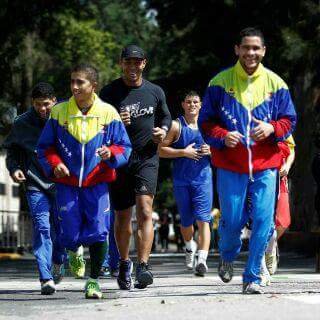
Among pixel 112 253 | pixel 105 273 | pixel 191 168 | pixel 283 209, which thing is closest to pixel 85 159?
pixel 112 253

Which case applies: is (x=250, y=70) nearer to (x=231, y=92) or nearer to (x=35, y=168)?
(x=231, y=92)

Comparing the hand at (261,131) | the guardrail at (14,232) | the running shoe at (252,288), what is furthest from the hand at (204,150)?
the guardrail at (14,232)

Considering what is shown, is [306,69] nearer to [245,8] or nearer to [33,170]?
[245,8]

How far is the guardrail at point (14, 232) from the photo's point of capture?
3050 centimetres

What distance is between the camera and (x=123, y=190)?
35.6 feet

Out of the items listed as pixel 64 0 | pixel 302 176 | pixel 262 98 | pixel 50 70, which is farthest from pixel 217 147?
pixel 50 70

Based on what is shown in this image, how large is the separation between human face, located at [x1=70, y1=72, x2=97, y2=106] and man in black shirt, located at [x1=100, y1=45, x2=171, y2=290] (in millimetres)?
1028

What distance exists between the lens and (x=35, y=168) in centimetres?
1102

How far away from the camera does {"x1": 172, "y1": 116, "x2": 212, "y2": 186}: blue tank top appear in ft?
45.3

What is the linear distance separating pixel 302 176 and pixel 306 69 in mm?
6704

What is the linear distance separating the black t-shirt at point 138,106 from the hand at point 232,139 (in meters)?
1.72

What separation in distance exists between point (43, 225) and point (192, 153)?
337cm

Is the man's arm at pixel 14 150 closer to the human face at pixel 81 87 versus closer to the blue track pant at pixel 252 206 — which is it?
the human face at pixel 81 87

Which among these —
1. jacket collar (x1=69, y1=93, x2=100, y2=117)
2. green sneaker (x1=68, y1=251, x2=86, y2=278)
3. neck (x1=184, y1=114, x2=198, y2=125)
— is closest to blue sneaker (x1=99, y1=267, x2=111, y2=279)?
green sneaker (x1=68, y1=251, x2=86, y2=278)
